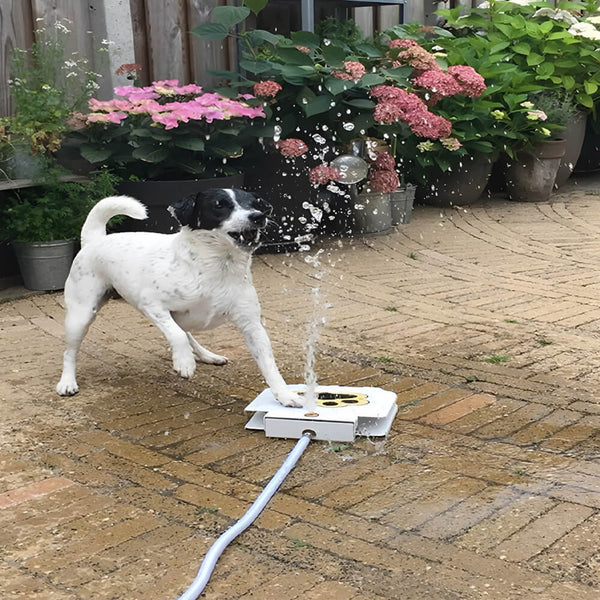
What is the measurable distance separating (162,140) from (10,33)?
4.02ft

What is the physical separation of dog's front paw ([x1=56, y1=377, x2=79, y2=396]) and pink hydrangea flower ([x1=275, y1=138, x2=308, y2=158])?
2.86 m

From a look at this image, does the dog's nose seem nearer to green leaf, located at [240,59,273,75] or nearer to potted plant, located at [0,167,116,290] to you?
potted plant, located at [0,167,116,290]

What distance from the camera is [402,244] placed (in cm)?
654

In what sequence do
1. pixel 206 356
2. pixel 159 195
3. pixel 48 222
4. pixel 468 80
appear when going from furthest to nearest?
pixel 468 80, pixel 159 195, pixel 48 222, pixel 206 356

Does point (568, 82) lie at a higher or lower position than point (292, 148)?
higher

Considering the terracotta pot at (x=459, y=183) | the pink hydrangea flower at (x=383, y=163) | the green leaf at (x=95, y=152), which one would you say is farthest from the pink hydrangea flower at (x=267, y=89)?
the terracotta pot at (x=459, y=183)

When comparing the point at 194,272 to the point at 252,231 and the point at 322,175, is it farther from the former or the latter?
the point at 322,175

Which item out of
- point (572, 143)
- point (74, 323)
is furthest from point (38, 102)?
point (572, 143)

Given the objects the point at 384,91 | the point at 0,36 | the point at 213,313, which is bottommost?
the point at 213,313

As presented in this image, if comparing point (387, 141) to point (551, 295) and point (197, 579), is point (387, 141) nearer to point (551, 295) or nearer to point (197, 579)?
point (551, 295)

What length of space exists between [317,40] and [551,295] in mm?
2711

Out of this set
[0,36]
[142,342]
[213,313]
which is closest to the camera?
[213,313]

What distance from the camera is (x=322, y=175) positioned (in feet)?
19.9

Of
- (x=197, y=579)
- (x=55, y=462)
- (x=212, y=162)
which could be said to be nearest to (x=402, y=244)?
(x=212, y=162)
